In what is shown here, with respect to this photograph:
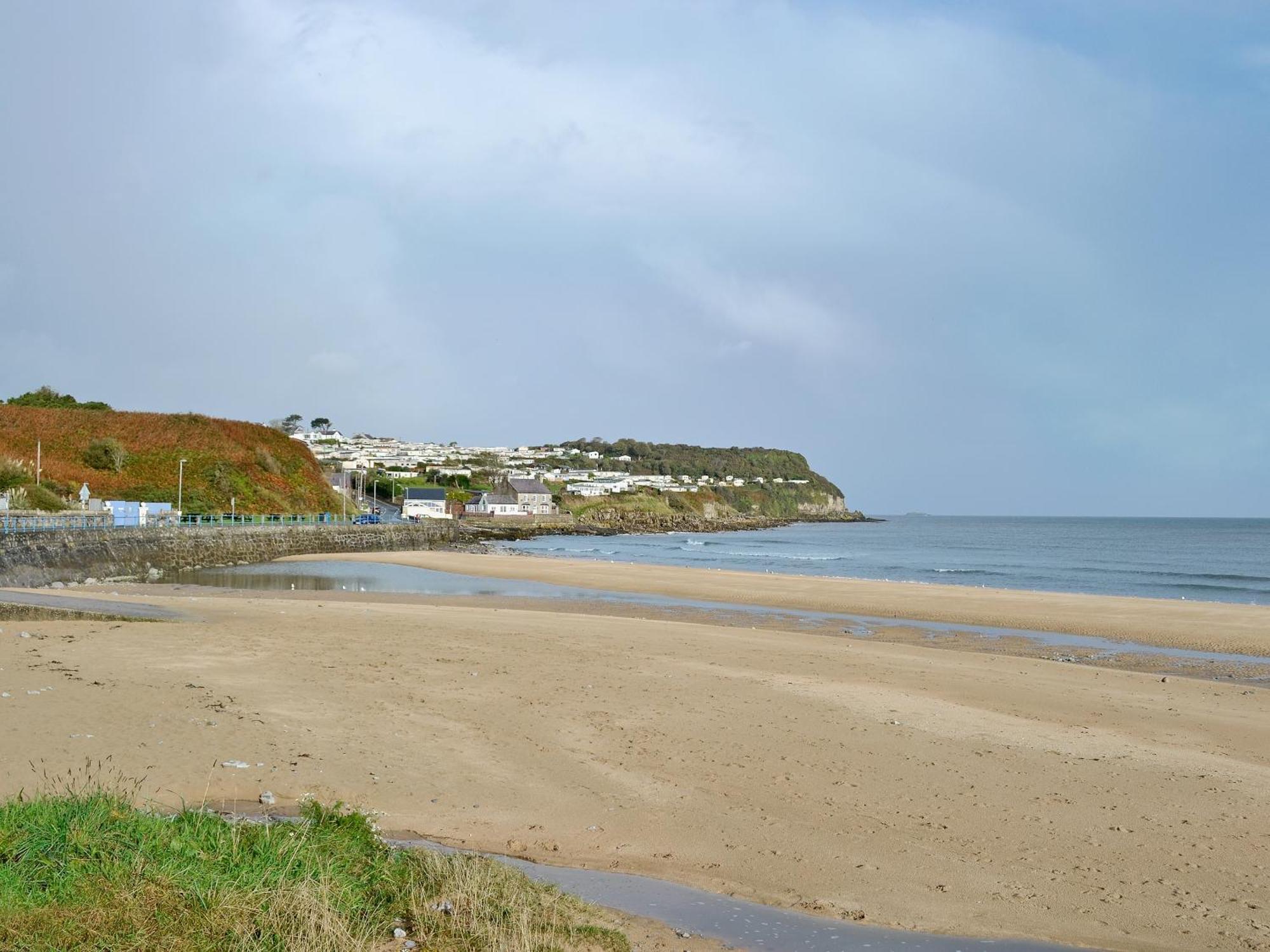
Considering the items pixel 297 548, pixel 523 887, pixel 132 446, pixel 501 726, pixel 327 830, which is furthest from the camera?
pixel 132 446

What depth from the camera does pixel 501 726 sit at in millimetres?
10383

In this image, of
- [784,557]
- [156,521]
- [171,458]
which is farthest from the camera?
[171,458]

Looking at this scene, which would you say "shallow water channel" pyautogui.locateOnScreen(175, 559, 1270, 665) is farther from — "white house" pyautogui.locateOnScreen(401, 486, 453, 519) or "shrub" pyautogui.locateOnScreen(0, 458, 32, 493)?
"white house" pyautogui.locateOnScreen(401, 486, 453, 519)

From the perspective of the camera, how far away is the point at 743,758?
947 centimetres

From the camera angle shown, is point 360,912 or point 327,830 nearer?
point 360,912

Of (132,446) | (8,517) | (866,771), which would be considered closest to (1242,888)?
(866,771)

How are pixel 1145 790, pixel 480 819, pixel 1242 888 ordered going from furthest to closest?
pixel 1145 790 → pixel 480 819 → pixel 1242 888

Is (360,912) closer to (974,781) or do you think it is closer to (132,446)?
(974,781)

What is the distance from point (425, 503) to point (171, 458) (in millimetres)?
33849

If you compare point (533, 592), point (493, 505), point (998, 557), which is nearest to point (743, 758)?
point (533, 592)

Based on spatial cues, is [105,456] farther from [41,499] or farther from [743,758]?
[743,758]

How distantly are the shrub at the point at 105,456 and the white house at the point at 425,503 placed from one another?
3337 centimetres

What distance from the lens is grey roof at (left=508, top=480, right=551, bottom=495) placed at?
115 metres

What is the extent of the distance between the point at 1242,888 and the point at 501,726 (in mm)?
6779
